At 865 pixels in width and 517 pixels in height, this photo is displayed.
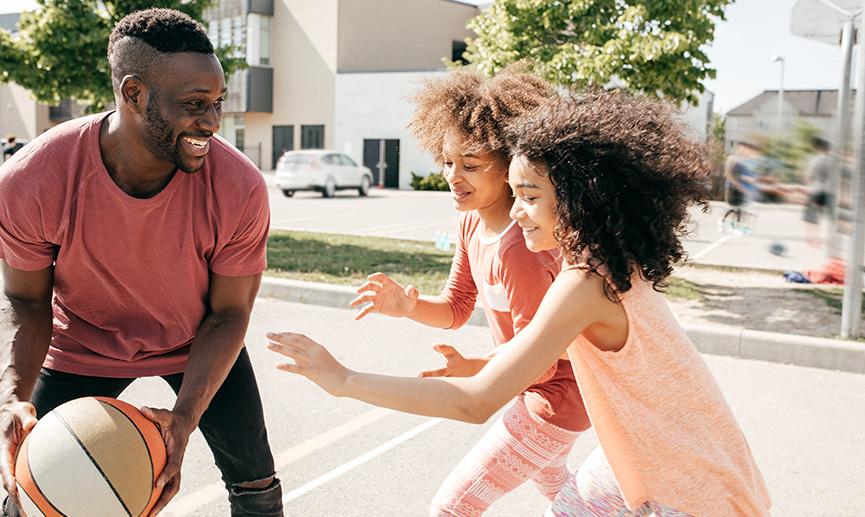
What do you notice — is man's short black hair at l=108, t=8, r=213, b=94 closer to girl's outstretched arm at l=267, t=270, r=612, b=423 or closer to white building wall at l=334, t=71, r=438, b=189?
girl's outstretched arm at l=267, t=270, r=612, b=423

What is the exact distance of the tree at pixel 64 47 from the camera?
12867 millimetres

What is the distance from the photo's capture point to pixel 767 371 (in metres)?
6.84

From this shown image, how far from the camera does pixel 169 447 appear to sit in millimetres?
2541

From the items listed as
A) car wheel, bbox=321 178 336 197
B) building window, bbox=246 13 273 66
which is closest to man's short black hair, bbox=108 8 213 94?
car wheel, bbox=321 178 336 197

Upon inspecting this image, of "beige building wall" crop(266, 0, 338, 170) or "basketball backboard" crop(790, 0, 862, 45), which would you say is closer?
"basketball backboard" crop(790, 0, 862, 45)

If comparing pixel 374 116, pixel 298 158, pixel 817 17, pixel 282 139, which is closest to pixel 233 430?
pixel 817 17

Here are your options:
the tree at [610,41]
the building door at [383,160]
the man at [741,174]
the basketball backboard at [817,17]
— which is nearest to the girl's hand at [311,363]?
the man at [741,174]

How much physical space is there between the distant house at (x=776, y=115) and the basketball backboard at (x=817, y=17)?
335 centimetres

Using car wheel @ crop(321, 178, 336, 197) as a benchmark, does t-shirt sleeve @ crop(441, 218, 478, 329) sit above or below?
above

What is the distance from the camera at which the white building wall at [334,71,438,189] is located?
120 ft

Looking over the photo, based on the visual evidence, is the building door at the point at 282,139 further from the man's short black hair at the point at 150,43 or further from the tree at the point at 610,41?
the man's short black hair at the point at 150,43

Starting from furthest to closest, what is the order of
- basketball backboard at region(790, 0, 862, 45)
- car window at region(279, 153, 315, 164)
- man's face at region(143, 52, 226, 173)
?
car window at region(279, 153, 315, 164) → basketball backboard at region(790, 0, 862, 45) → man's face at region(143, 52, 226, 173)

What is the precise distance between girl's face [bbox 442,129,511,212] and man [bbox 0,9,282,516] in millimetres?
682

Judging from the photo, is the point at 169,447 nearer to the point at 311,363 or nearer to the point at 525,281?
the point at 311,363
